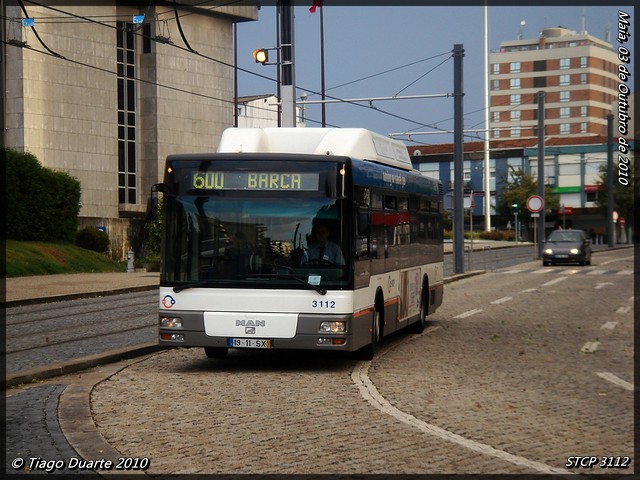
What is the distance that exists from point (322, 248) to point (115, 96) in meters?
48.2

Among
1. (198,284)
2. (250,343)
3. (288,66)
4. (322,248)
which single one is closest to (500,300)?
(288,66)

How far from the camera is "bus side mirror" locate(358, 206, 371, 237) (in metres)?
14.6

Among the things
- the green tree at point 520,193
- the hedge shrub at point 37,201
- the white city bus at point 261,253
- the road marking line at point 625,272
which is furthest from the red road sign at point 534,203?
the green tree at point 520,193

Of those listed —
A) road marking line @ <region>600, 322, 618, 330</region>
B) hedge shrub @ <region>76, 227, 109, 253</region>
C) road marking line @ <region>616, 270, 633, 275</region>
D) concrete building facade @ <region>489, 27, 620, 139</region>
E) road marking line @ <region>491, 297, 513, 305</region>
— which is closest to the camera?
road marking line @ <region>600, 322, 618, 330</region>

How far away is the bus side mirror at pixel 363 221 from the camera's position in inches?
576

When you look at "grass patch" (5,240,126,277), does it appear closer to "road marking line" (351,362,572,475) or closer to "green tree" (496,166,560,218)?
"road marking line" (351,362,572,475)

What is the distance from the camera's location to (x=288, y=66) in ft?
97.1

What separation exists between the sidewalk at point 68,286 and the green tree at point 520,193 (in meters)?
67.4

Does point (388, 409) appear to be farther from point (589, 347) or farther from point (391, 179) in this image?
point (589, 347)

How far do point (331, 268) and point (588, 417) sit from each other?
13.7 ft

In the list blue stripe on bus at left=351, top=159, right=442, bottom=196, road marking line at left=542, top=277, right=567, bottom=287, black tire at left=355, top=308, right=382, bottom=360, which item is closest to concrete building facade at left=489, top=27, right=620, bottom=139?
road marking line at left=542, top=277, right=567, bottom=287

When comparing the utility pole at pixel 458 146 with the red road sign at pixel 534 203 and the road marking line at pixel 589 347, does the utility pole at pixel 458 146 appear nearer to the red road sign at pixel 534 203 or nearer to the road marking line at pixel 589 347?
the red road sign at pixel 534 203

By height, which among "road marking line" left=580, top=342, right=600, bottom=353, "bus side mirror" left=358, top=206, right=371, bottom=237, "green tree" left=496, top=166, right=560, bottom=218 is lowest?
"road marking line" left=580, top=342, right=600, bottom=353

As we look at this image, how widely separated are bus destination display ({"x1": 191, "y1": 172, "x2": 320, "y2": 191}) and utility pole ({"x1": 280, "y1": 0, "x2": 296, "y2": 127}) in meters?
14.8
